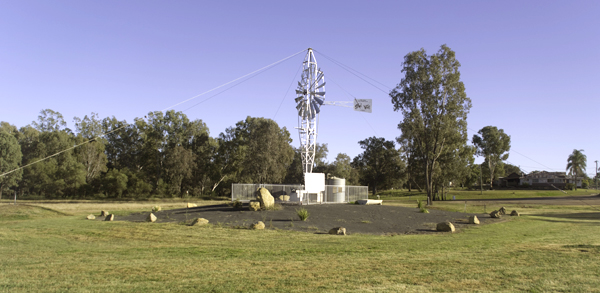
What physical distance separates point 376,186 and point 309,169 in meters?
48.4

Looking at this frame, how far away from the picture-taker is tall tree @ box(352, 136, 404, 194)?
79.0 meters

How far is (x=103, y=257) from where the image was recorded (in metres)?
9.89

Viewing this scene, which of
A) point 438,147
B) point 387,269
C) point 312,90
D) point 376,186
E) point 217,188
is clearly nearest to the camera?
point 387,269

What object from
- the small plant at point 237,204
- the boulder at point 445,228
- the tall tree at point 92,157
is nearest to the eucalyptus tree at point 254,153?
the tall tree at point 92,157

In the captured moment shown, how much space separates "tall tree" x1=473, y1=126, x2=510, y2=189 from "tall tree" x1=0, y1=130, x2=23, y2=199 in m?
97.0

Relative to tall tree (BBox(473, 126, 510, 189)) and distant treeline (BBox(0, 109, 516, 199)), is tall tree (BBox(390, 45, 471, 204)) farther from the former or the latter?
tall tree (BBox(473, 126, 510, 189))

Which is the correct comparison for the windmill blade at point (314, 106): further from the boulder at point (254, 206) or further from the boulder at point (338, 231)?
the boulder at point (338, 231)

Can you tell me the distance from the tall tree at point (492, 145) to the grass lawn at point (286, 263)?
276ft

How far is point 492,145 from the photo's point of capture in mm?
90625

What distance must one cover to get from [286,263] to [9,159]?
6415cm

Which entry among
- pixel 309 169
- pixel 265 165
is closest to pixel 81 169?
pixel 265 165

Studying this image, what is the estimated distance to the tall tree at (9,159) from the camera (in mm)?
54844

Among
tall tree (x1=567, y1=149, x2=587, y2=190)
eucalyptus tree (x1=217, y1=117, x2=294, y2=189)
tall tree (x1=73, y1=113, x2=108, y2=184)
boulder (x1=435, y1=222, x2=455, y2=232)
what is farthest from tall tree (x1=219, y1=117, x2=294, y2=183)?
tall tree (x1=567, y1=149, x2=587, y2=190)

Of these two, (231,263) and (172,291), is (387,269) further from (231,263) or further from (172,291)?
(172,291)
